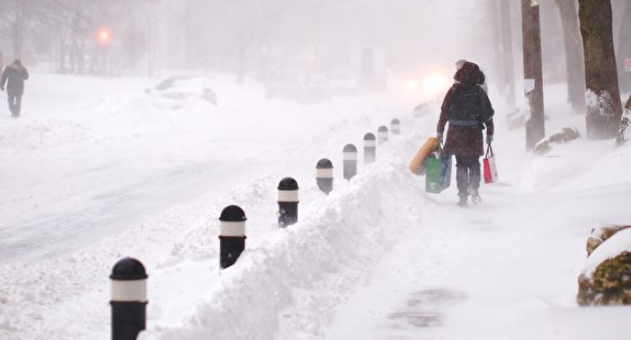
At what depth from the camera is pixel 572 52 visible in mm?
22328

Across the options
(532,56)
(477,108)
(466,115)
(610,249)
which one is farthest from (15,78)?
(610,249)

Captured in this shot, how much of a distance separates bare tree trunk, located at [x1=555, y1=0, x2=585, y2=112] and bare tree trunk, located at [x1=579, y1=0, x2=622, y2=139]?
7935 millimetres

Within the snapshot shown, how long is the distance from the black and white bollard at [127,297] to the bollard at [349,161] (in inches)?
353

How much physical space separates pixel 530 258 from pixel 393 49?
10064 centimetres

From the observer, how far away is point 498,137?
81.2 feet

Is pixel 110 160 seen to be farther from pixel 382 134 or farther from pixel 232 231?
pixel 232 231

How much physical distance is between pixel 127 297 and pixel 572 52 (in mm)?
20597

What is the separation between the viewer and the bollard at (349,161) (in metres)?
12.9

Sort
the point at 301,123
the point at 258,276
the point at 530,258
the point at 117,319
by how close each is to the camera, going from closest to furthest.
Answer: the point at 117,319 → the point at 258,276 → the point at 530,258 → the point at 301,123

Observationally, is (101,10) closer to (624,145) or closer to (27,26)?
(27,26)

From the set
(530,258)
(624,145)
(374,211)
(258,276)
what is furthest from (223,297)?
(624,145)

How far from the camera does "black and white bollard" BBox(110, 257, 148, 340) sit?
4070 millimetres

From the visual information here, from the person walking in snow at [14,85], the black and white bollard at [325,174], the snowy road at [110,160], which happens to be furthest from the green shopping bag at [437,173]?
the person walking in snow at [14,85]

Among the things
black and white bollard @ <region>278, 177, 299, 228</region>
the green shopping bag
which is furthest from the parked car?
black and white bollard @ <region>278, 177, 299, 228</region>
